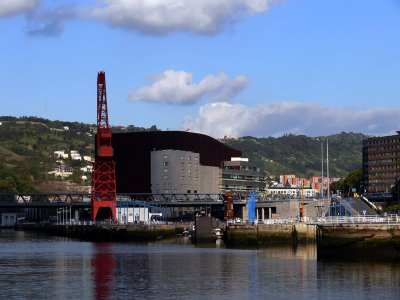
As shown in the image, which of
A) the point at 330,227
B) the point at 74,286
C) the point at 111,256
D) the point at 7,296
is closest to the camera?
the point at 7,296

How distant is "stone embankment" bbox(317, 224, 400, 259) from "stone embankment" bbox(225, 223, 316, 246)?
30265 mm

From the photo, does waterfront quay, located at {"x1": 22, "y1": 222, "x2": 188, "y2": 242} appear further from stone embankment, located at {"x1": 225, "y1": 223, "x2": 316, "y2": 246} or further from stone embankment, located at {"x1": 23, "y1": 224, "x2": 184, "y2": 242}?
stone embankment, located at {"x1": 225, "y1": 223, "x2": 316, "y2": 246}

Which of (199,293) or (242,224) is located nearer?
(199,293)

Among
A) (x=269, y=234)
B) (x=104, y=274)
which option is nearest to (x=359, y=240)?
(x=104, y=274)

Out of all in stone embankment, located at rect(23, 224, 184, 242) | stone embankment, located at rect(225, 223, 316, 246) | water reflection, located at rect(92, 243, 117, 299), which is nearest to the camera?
water reflection, located at rect(92, 243, 117, 299)

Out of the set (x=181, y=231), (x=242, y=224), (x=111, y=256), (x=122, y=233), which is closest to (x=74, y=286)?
(x=111, y=256)

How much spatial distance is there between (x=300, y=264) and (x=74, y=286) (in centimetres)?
3143

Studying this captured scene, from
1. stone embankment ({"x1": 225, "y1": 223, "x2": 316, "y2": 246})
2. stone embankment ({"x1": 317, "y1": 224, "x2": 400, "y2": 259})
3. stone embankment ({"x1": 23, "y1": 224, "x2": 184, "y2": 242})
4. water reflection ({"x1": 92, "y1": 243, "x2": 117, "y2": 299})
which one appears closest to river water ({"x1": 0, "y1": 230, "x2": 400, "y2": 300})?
water reflection ({"x1": 92, "y1": 243, "x2": 117, "y2": 299})

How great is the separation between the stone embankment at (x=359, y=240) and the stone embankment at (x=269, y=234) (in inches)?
1192

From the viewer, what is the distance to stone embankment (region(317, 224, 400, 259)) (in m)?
95.6

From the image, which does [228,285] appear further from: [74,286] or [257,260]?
[257,260]

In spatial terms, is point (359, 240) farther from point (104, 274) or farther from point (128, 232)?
point (128, 232)

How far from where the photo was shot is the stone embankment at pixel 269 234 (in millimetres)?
132250

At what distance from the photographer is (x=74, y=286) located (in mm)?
74375
